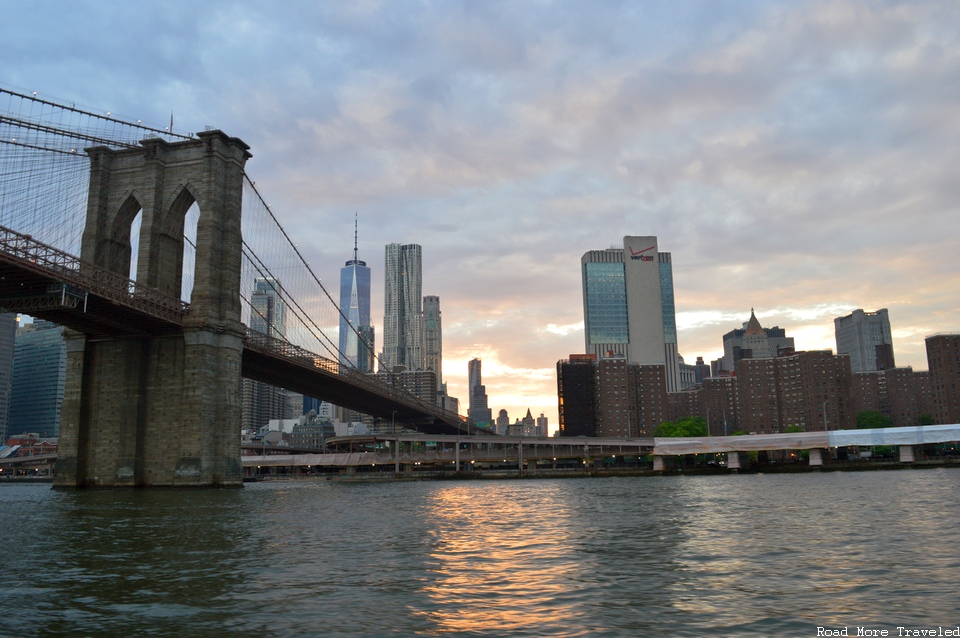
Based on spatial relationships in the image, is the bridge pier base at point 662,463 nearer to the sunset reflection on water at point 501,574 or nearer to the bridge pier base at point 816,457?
the bridge pier base at point 816,457

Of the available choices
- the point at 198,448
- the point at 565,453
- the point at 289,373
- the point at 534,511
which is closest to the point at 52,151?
the point at 198,448

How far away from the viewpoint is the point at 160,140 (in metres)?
71.8

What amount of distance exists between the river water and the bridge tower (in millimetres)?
29807

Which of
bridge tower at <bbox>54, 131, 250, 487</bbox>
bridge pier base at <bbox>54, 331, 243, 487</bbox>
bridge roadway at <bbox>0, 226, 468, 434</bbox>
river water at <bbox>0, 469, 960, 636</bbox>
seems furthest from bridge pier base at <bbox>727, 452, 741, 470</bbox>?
river water at <bbox>0, 469, 960, 636</bbox>

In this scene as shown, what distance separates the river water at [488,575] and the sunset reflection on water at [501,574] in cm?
7

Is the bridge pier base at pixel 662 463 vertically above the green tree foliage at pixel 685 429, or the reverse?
the green tree foliage at pixel 685 429

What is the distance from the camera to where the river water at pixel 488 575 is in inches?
517

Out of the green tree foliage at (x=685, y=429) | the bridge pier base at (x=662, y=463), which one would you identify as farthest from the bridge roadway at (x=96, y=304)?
the green tree foliage at (x=685, y=429)

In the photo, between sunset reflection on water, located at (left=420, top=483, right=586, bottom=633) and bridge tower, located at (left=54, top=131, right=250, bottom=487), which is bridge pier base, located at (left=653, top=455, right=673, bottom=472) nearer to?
bridge tower, located at (left=54, top=131, right=250, bottom=487)

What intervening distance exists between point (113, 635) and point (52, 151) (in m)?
64.8

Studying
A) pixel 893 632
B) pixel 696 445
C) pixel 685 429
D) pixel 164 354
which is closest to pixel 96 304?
pixel 164 354

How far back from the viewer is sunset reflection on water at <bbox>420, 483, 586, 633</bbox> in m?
13.6

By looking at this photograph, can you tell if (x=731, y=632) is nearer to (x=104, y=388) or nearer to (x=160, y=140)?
(x=104, y=388)

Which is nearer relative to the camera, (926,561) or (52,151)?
(926,561)
